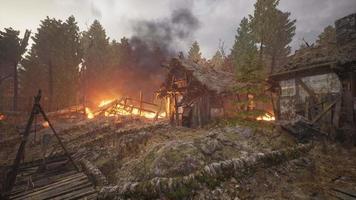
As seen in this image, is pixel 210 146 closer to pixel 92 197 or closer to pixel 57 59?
pixel 92 197

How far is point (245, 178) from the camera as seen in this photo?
28.7 feet

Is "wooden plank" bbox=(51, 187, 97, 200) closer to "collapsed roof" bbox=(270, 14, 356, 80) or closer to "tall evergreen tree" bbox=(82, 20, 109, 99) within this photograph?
"collapsed roof" bbox=(270, 14, 356, 80)

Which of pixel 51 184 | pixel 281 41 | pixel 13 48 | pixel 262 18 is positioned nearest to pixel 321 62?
pixel 51 184

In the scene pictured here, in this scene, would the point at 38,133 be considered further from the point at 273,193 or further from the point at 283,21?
the point at 283,21

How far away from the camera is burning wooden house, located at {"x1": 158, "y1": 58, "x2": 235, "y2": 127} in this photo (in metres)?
19.5

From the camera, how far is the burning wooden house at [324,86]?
43.8 feet

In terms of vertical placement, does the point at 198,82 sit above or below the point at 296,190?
above

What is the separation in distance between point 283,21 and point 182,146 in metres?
35.2

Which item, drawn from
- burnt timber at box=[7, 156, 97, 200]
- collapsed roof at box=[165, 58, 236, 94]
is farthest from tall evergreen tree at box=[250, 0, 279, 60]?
burnt timber at box=[7, 156, 97, 200]

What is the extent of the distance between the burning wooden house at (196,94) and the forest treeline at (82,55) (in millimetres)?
6540

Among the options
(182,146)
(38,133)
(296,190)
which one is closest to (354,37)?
(296,190)

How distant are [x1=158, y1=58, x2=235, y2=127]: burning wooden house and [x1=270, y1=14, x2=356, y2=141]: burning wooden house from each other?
446 centimetres

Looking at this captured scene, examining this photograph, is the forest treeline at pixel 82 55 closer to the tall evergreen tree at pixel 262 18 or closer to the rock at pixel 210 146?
the tall evergreen tree at pixel 262 18

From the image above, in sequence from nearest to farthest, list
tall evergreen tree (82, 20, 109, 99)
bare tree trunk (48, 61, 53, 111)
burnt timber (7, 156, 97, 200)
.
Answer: burnt timber (7, 156, 97, 200) → bare tree trunk (48, 61, 53, 111) → tall evergreen tree (82, 20, 109, 99)
